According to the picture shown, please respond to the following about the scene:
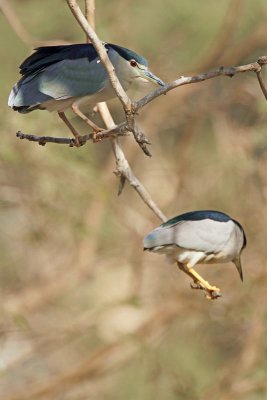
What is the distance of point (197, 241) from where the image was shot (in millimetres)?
2316

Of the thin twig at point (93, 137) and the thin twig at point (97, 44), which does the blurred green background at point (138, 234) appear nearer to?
the thin twig at point (93, 137)

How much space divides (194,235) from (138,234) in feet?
8.09

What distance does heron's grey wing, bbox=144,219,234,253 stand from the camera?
2301 mm

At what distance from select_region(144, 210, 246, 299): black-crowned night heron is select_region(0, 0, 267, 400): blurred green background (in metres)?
1.66

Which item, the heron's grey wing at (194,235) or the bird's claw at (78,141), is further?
the heron's grey wing at (194,235)

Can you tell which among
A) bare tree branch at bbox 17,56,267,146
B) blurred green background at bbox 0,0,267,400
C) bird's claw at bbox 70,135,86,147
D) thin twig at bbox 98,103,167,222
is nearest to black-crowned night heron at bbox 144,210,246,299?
thin twig at bbox 98,103,167,222

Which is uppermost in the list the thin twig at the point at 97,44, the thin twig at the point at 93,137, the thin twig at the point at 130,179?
the thin twig at the point at 97,44

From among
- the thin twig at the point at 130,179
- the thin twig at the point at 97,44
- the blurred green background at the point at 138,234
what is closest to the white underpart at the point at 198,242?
the thin twig at the point at 130,179

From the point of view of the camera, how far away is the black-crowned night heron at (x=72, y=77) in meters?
2.10

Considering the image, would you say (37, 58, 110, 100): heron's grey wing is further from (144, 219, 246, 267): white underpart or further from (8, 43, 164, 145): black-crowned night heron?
(144, 219, 246, 267): white underpart

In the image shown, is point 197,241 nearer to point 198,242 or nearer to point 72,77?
point 198,242

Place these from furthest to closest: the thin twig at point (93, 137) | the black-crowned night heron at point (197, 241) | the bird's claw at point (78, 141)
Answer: the black-crowned night heron at point (197, 241), the bird's claw at point (78, 141), the thin twig at point (93, 137)

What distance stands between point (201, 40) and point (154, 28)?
18.2 inches

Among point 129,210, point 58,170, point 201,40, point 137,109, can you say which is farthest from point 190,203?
point 137,109
